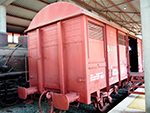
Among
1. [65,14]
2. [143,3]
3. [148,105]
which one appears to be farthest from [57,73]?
[143,3]

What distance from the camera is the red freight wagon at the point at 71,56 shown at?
3.02m

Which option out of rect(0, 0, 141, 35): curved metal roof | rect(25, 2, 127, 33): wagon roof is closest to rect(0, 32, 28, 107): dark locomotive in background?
rect(25, 2, 127, 33): wagon roof

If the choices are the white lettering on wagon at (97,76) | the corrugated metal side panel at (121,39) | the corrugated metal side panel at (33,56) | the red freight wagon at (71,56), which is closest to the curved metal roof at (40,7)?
the corrugated metal side panel at (33,56)

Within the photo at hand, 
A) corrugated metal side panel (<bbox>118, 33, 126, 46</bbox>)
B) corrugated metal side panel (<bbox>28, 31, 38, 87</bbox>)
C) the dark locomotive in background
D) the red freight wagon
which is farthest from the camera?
corrugated metal side panel (<bbox>118, 33, 126, 46</bbox>)

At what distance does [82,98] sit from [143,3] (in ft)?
8.53

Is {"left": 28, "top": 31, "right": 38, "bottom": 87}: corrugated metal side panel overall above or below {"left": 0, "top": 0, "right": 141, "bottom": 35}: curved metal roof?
below

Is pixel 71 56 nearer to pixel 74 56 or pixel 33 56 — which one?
pixel 74 56

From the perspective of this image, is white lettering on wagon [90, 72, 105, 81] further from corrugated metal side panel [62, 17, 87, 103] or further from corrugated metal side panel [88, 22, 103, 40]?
corrugated metal side panel [88, 22, 103, 40]

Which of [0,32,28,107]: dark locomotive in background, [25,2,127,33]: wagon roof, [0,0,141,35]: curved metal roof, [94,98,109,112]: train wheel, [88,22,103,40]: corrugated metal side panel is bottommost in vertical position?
[94,98,109,112]: train wheel

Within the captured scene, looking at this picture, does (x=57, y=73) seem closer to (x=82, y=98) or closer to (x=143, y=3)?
(x=82, y=98)

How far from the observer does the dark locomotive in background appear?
462 cm

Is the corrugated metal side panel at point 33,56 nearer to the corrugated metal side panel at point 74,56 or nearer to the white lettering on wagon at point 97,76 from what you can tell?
the corrugated metal side panel at point 74,56

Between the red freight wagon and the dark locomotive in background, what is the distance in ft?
3.11

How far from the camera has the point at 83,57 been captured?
2996mm
